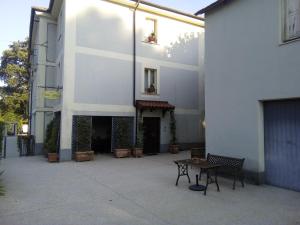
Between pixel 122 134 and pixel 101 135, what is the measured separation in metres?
2.55

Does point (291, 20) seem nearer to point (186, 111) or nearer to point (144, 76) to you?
point (144, 76)

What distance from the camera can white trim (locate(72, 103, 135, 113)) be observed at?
44.1 ft

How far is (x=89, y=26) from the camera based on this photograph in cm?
1396

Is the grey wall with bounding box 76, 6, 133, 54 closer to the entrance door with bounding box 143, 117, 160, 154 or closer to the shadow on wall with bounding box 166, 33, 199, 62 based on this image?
the shadow on wall with bounding box 166, 33, 199, 62

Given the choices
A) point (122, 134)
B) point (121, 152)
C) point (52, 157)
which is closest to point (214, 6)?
point (122, 134)

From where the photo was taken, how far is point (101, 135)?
16.5 meters

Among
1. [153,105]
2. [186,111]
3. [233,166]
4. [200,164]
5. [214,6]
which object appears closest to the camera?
[233,166]

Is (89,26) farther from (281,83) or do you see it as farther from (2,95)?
(2,95)

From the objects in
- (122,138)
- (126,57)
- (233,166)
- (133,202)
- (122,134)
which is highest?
(126,57)

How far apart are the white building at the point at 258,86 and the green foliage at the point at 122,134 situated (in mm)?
5861

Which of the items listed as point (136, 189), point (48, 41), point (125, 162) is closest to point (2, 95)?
point (48, 41)

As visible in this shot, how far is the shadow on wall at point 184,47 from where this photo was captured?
16.8 meters

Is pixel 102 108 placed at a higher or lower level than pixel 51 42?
lower

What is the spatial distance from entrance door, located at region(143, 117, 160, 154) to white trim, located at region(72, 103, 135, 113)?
136cm
